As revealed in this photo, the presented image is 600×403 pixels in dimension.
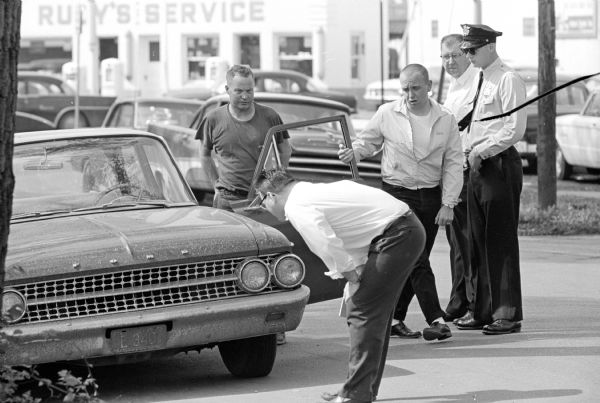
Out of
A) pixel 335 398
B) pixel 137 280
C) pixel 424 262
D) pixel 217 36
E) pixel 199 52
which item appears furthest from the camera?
pixel 199 52

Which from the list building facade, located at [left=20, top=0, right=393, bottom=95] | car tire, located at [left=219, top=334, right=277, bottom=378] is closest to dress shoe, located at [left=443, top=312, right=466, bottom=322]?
car tire, located at [left=219, top=334, right=277, bottom=378]

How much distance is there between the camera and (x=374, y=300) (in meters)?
6.47

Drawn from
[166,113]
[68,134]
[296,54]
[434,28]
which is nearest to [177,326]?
[68,134]

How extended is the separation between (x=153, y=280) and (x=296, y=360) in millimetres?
1467

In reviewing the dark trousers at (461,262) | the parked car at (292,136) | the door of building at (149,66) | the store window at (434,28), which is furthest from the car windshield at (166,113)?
the door of building at (149,66)

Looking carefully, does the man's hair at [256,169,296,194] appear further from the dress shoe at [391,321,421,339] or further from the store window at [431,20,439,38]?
the store window at [431,20,439,38]

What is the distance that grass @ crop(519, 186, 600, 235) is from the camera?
14391 mm

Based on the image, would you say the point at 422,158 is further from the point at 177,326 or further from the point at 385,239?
the point at 177,326

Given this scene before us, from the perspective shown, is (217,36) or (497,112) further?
(217,36)

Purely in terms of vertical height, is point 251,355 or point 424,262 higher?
point 424,262

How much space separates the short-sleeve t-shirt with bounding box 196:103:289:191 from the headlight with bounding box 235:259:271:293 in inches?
82.4

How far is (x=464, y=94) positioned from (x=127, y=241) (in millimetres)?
3110

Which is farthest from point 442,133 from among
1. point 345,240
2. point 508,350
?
point 345,240

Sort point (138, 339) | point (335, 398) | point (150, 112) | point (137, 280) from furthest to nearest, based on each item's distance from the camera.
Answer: point (150, 112) → point (137, 280) → point (138, 339) → point (335, 398)
